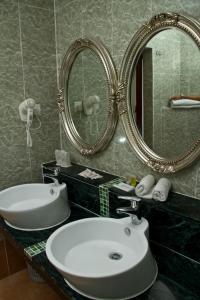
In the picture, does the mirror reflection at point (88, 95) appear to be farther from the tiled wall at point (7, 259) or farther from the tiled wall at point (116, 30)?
the tiled wall at point (7, 259)

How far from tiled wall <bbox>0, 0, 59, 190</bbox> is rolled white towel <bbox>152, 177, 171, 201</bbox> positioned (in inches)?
44.6

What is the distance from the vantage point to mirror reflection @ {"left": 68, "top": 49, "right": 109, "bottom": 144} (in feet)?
5.49

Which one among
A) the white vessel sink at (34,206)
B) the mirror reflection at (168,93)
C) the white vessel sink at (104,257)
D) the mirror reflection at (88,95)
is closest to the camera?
the white vessel sink at (104,257)

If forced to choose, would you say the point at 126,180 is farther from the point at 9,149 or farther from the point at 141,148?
the point at 9,149

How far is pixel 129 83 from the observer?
4.82 ft

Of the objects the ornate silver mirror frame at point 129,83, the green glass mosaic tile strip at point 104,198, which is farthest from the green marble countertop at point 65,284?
the ornate silver mirror frame at point 129,83

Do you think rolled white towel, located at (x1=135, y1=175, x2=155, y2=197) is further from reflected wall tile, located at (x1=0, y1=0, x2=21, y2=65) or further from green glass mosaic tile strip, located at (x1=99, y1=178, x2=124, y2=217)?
reflected wall tile, located at (x1=0, y1=0, x2=21, y2=65)

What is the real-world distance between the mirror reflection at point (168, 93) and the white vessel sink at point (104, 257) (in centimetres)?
47

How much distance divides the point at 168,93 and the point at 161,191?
511 mm

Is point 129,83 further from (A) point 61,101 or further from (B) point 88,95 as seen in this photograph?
(A) point 61,101

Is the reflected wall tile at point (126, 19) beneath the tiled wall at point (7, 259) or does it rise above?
above

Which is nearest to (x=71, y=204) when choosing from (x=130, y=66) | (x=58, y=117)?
(x=58, y=117)

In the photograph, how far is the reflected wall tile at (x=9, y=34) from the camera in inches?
69.3

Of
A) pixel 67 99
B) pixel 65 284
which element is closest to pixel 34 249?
pixel 65 284
